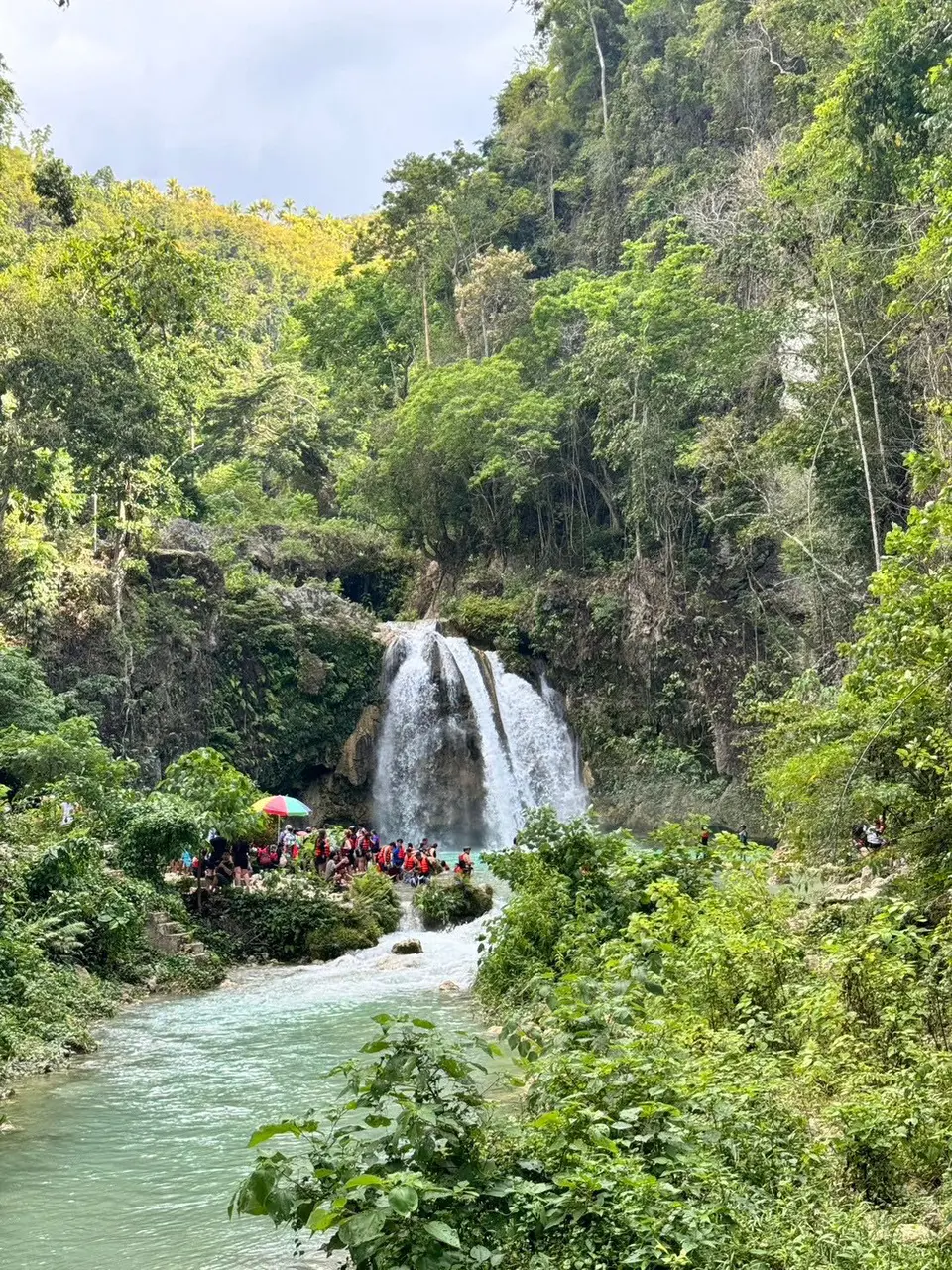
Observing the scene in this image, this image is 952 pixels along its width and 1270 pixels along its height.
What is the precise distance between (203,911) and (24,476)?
730 cm

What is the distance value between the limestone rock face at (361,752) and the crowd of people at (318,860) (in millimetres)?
6667

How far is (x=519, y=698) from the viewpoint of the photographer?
92.1 ft

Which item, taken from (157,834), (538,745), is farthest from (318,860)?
(538,745)

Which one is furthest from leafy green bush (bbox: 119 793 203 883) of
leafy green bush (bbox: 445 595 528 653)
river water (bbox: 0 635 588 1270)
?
leafy green bush (bbox: 445 595 528 653)

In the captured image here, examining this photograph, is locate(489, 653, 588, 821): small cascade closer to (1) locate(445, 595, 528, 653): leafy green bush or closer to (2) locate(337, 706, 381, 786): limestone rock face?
(1) locate(445, 595, 528, 653): leafy green bush

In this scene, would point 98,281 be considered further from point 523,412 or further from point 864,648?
point 523,412

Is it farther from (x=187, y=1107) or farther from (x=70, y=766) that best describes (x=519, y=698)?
(x=187, y=1107)

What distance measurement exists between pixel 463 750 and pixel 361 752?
8.95 ft

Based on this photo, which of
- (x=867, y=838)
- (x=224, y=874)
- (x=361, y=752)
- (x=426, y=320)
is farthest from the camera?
(x=426, y=320)

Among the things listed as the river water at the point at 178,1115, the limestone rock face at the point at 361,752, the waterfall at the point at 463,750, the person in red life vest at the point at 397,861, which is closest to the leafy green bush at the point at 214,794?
the river water at the point at 178,1115

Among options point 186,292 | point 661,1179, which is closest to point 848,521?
point 186,292

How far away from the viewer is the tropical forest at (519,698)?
4801mm

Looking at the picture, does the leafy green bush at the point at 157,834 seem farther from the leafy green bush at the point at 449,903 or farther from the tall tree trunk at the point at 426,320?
the tall tree trunk at the point at 426,320

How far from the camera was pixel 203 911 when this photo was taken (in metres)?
14.8
